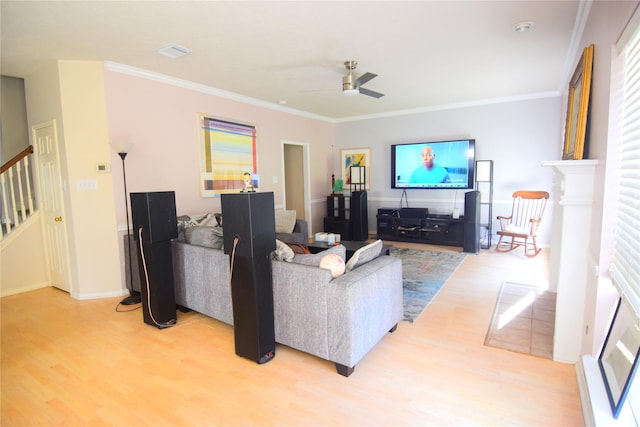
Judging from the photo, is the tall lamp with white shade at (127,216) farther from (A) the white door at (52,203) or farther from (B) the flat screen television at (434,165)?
(B) the flat screen television at (434,165)

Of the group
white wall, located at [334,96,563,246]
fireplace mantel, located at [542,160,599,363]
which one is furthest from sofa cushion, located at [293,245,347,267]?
white wall, located at [334,96,563,246]

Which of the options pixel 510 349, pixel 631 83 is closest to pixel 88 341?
pixel 510 349

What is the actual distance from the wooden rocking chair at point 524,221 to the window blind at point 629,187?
3831 mm

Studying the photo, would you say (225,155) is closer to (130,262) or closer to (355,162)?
(130,262)

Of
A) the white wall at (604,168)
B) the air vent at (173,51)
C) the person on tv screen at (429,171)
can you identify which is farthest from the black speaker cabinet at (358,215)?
the white wall at (604,168)

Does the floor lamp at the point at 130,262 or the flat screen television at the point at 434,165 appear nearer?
the floor lamp at the point at 130,262

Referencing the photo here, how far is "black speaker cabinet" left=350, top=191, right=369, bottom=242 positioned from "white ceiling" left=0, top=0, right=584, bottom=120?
2.29 meters

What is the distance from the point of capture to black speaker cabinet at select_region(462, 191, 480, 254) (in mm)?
5508

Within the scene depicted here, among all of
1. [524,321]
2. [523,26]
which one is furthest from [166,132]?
[524,321]

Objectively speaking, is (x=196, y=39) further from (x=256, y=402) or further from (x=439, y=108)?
(x=439, y=108)

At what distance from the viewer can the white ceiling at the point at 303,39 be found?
2.55 meters

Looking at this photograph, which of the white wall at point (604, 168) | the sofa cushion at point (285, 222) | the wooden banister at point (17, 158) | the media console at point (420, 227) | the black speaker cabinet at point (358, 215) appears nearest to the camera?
the white wall at point (604, 168)

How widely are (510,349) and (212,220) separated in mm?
3457

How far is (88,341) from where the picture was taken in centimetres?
277
